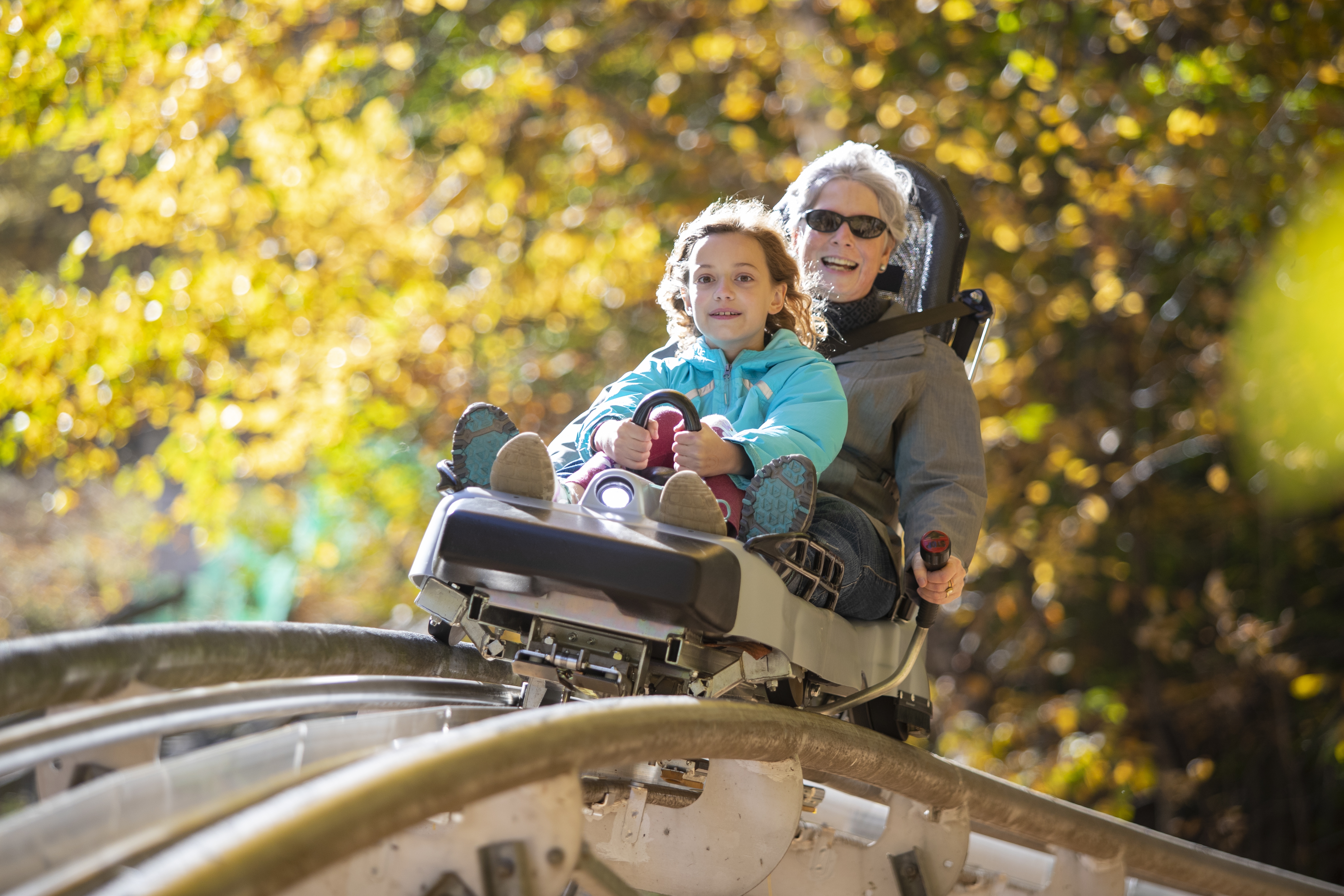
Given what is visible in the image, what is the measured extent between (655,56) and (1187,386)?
4.15 m

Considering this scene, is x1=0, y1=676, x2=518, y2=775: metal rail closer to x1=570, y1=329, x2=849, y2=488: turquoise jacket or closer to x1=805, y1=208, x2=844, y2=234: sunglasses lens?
x1=570, y1=329, x2=849, y2=488: turquoise jacket

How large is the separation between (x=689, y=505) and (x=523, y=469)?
0.28 metres

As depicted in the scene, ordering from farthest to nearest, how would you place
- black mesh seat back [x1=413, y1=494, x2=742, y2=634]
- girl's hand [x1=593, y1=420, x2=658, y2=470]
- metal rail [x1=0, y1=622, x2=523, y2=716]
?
1. girl's hand [x1=593, y1=420, x2=658, y2=470]
2. black mesh seat back [x1=413, y1=494, x2=742, y2=634]
3. metal rail [x1=0, y1=622, x2=523, y2=716]

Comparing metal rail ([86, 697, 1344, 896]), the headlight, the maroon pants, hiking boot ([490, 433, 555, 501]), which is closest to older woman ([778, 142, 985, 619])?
the maroon pants

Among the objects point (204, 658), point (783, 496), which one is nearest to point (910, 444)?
point (783, 496)

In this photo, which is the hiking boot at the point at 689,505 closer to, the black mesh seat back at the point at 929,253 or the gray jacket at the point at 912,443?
the gray jacket at the point at 912,443

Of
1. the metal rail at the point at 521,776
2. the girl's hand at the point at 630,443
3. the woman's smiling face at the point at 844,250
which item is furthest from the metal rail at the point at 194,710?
the woman's smiling face at the point at 844,250

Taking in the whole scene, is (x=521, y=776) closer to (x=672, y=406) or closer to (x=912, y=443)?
(x=672, y=406)

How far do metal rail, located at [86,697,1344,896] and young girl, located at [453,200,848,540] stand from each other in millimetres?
355

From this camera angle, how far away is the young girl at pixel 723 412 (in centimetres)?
201

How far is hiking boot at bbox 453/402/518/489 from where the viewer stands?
2145mm

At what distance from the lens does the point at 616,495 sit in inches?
80.3

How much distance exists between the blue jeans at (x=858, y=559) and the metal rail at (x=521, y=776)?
0.28 m

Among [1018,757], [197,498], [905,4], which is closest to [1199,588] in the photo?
[1018,757]
